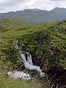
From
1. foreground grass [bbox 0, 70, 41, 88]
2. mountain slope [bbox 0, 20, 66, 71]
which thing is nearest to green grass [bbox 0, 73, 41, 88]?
foreground grass [bbox 0, 70, 41, 88]

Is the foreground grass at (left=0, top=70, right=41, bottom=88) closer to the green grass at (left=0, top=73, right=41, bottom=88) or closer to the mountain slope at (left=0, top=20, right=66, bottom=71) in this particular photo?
the green grass at (left=0, top=73, right=41, bottom=88)

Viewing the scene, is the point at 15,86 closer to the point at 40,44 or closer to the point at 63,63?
the point at 63,63

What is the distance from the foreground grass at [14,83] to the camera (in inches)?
365

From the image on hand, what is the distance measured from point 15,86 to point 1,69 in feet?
3.99

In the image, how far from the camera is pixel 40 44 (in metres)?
79.0

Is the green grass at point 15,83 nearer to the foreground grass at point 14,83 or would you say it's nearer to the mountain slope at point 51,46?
the foreground grass at point 14,83

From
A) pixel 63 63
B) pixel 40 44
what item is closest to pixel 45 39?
pixel 40 44

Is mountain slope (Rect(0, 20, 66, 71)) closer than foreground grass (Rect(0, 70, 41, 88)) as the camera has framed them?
No

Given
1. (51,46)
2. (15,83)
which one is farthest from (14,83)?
(51,46)

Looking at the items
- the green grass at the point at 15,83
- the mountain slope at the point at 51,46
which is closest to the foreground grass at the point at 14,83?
the green grass at the point at 15,83

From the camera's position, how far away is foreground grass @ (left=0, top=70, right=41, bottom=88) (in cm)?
927

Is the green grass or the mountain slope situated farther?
the mountain slope

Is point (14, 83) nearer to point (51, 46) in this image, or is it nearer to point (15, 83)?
point (15, 83)

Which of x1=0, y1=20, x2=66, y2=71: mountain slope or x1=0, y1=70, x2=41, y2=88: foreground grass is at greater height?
x1=0, y1=70, x2=41, y2=88: foreground grass
